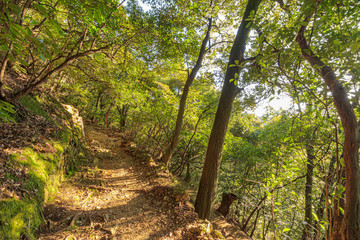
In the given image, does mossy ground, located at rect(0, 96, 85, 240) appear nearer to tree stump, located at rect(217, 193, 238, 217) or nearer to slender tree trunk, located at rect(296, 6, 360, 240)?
slender tree trunk, located at rect(296, 6, 360, 240)

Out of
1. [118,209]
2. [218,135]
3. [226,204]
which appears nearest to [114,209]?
[118,209]

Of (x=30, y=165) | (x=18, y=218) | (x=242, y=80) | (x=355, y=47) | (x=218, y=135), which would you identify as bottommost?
(x=18, y=218)

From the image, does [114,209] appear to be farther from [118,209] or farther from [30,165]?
[30,165]

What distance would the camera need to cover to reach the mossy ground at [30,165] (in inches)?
94.7

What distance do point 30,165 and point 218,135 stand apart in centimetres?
Answer: 438

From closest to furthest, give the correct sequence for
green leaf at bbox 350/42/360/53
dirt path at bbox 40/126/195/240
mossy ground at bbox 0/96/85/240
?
green leaf at bbox 350/42/360/53, mossy ground at bbox 0/96/85/240, dirt path at bbox 40/126/195/240

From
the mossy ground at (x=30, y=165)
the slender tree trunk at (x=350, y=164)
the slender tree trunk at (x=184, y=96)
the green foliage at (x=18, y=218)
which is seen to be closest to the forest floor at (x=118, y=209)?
the green foliage at (x=18, y=218)

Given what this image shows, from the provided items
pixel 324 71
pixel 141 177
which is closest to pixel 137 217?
pixel 141 177

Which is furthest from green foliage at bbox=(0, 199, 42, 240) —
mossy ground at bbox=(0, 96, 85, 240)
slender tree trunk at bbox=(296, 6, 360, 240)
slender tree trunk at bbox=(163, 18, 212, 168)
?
slender tree trunk at bbox=(163, 18, 212, 168)

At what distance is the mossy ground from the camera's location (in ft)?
7.89

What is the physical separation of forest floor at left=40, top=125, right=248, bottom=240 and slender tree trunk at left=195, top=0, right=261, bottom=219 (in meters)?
0.45

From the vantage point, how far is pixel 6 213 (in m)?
2.26

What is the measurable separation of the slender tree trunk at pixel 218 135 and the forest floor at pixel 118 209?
0.45 m

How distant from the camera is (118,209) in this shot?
418 centimetres
